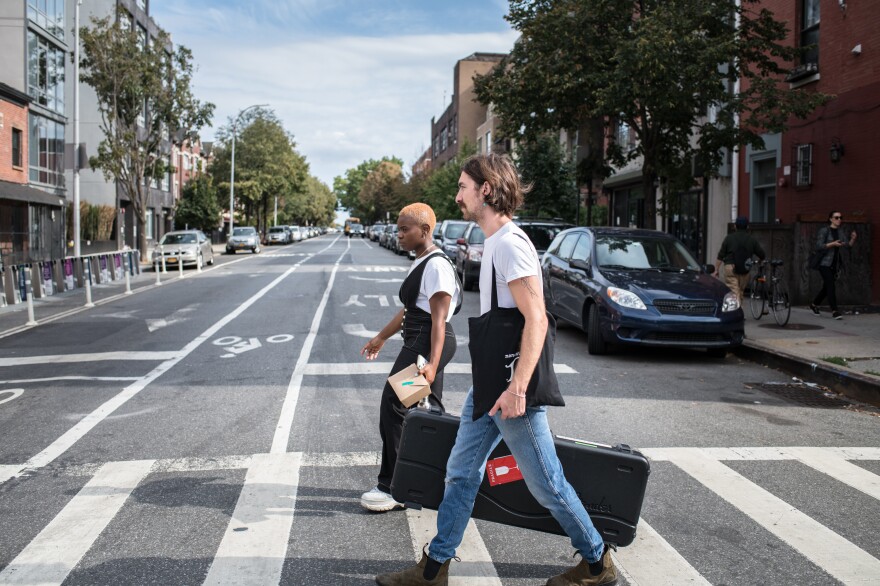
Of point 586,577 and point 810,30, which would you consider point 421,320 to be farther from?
point 810,30

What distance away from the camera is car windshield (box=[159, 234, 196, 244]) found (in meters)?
31.8

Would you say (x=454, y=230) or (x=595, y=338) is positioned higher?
(x=454, y=230)

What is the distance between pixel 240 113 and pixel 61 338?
54503 millimetres

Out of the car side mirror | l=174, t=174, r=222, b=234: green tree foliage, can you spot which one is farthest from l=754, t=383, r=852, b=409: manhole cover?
l=174, t=174, r=222, b=234: green tree foliage

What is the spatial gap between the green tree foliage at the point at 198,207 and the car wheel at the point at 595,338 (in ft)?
155

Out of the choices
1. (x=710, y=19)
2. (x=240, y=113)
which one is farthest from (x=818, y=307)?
(x=240, y=113)

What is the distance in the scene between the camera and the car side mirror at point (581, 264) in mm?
11445

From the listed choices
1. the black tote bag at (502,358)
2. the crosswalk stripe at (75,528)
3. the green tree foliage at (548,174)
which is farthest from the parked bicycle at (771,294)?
the green tree foliage at (548,174)

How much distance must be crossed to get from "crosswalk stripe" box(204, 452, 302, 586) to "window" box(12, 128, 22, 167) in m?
31.4

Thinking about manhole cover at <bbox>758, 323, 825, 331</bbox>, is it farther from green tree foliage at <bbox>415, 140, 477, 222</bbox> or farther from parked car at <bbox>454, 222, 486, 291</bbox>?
green tree foliage at <bbox>415, 140, 477, 222</bbox>

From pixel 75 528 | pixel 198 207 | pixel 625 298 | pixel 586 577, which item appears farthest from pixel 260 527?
pixel 198 207

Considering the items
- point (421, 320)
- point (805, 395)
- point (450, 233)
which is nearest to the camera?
point (421, 320)

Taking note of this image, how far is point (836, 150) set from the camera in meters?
16.0

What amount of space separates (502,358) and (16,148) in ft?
113
